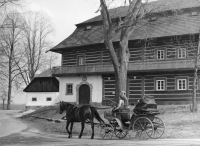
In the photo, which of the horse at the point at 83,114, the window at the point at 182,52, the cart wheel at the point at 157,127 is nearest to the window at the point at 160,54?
the window at the point at 182,52

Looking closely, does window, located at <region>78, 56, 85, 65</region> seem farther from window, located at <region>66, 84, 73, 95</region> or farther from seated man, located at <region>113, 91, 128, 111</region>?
seated man, located at <region>113, 91, 128, 111</region>

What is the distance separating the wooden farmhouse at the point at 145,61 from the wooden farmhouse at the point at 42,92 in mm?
5476

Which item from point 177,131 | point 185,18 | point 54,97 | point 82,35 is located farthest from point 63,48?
point 177,131

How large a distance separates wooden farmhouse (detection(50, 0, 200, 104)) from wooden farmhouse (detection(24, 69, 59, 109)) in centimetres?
548

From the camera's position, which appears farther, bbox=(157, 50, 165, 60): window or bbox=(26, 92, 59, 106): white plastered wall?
bbox=(26, 92, 59, 106): white plastered wall

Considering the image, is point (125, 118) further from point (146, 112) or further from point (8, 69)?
point (8, 69)

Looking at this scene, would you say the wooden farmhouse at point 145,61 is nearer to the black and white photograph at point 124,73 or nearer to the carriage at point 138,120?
the black and white photograph at point 124,73

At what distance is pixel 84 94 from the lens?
32188 millimetres

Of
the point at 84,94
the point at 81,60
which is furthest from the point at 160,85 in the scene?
the point at 81,60

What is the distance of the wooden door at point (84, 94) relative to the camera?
1257 inches

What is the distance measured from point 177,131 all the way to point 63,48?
2115cm

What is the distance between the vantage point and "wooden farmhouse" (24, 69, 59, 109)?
127 feet

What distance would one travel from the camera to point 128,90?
2952 centimetres

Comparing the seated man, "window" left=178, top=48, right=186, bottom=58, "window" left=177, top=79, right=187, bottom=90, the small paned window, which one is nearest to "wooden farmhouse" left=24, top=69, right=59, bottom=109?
the small paned window
